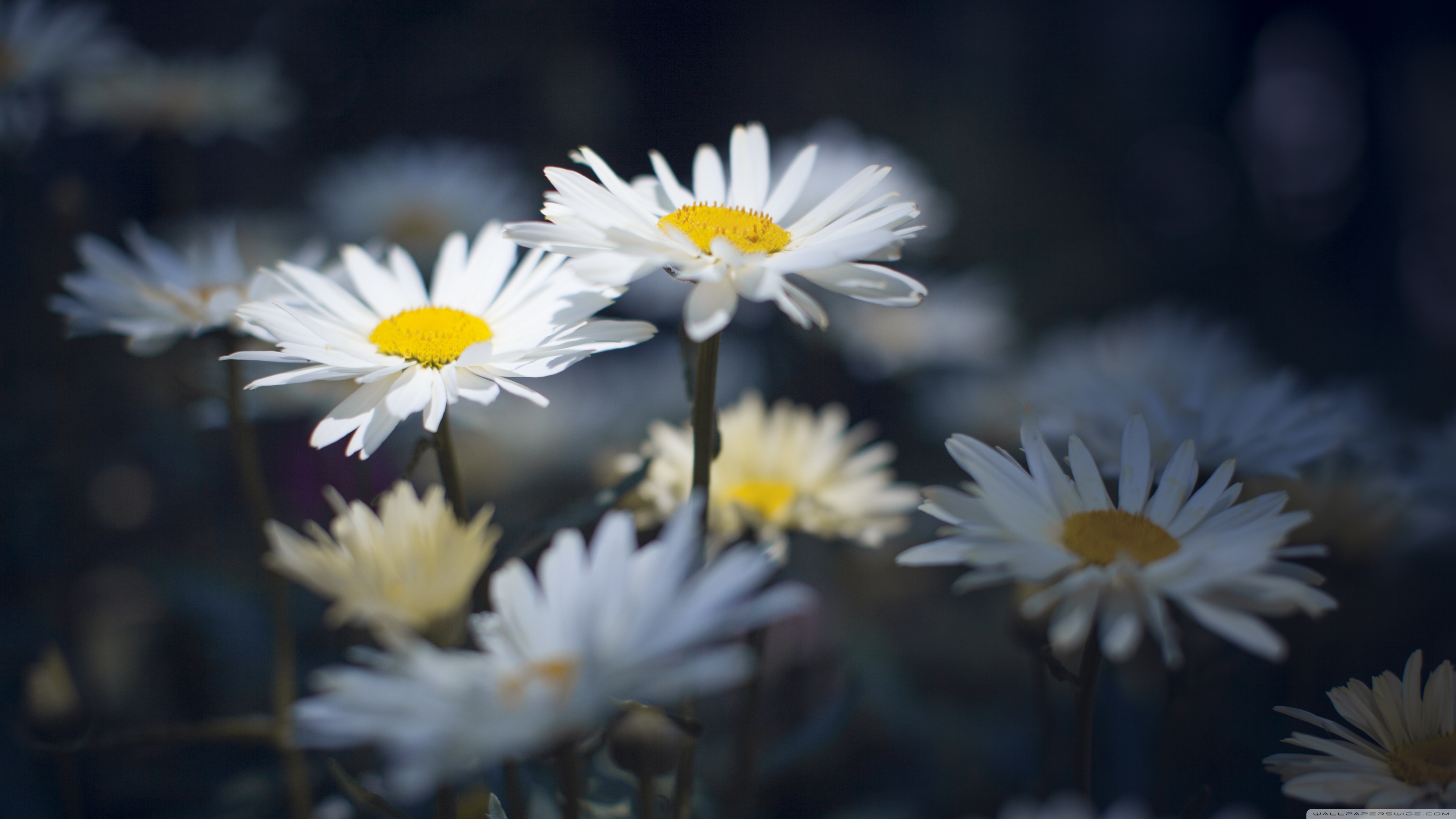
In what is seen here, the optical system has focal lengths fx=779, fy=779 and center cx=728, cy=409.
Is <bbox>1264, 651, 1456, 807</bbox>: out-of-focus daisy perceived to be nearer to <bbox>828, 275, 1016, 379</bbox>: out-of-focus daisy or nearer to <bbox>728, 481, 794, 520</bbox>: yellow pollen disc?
<bbox>728, 481, 794, 520</bbox>: yellow pollen disc

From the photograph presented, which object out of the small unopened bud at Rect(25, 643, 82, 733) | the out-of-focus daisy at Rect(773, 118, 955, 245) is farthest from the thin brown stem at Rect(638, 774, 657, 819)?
the out-of-focus daisy at Rect(773, 118, 955, 245)

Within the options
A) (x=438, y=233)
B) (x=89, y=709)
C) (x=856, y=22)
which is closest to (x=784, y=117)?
(x=856, y=22)

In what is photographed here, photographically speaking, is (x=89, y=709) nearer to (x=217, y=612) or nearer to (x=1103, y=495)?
(x=217, y=612)

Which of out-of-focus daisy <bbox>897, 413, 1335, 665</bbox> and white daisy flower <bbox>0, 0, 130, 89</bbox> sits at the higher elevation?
white daisy flower <bbox>0, 0, 130, 89</bbox>

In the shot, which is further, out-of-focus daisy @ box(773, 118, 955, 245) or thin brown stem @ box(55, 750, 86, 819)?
out-of-focus daisy @ box(773, 118, 955, 245)

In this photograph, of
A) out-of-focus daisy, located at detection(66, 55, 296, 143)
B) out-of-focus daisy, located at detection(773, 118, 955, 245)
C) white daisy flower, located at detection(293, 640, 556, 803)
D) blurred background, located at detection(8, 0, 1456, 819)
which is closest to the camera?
white daisy flower, located at detection(293, 640, 556, 803)

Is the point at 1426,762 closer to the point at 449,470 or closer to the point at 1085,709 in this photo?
the point at 1085,709

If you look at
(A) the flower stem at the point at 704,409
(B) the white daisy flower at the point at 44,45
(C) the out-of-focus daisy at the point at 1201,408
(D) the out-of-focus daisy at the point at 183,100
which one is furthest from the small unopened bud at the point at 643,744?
(D) the out-of-focus daisy at the point at 183,100
